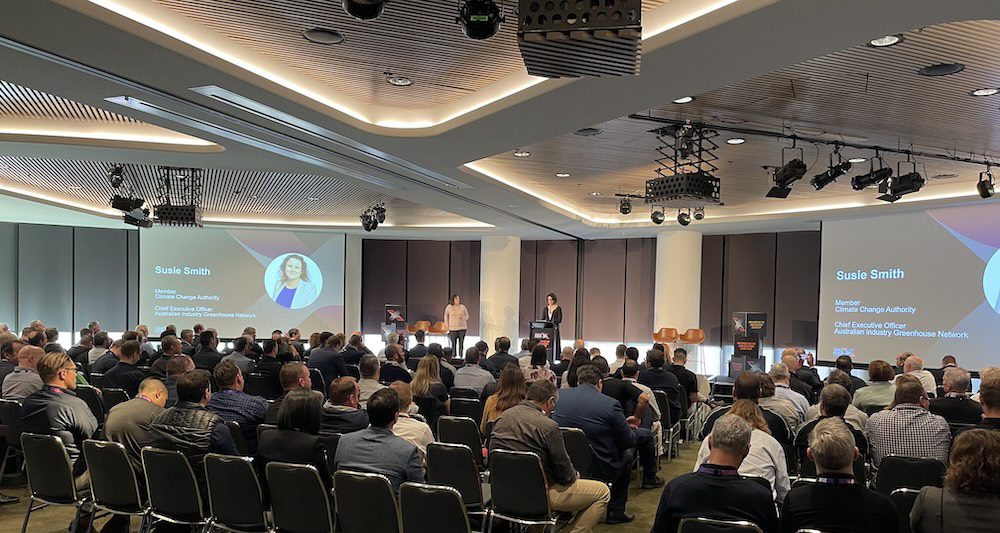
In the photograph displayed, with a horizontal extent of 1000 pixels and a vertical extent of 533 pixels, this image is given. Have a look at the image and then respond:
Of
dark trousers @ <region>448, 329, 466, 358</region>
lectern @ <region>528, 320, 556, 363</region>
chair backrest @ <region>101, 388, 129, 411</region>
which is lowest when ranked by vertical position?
dark trousers @ <region>448, 329, 466, 358</region>

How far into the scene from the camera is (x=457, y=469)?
4508mm

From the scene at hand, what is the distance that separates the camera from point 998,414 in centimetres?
455

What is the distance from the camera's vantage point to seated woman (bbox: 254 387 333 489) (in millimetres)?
4094

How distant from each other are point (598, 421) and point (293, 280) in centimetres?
1367

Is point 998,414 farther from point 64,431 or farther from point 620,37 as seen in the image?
point 64,431

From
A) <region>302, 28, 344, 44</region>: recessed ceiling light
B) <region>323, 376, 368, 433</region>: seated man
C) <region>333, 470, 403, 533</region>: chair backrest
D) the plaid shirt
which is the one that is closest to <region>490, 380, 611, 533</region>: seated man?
<region>323, 376, 368, 433</region>: seated man

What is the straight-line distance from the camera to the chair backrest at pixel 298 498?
3.79m

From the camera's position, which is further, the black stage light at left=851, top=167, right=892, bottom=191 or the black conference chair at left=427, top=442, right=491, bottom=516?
the black stage light at left=851, top=167, right=892, bottom=191

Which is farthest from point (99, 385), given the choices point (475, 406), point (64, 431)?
point (475, 406)

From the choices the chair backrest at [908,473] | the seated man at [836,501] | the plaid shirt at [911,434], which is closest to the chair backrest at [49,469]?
the seated man at [836,501]

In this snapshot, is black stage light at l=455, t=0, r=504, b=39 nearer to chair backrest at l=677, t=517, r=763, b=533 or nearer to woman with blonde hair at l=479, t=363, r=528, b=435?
woman with blonde hair at l=479, t=363, r=528, b=435

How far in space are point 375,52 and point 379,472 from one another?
3.39 metres

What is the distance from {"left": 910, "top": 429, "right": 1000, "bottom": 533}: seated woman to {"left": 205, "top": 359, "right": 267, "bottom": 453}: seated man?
4.13 meters

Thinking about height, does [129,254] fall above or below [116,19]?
below
